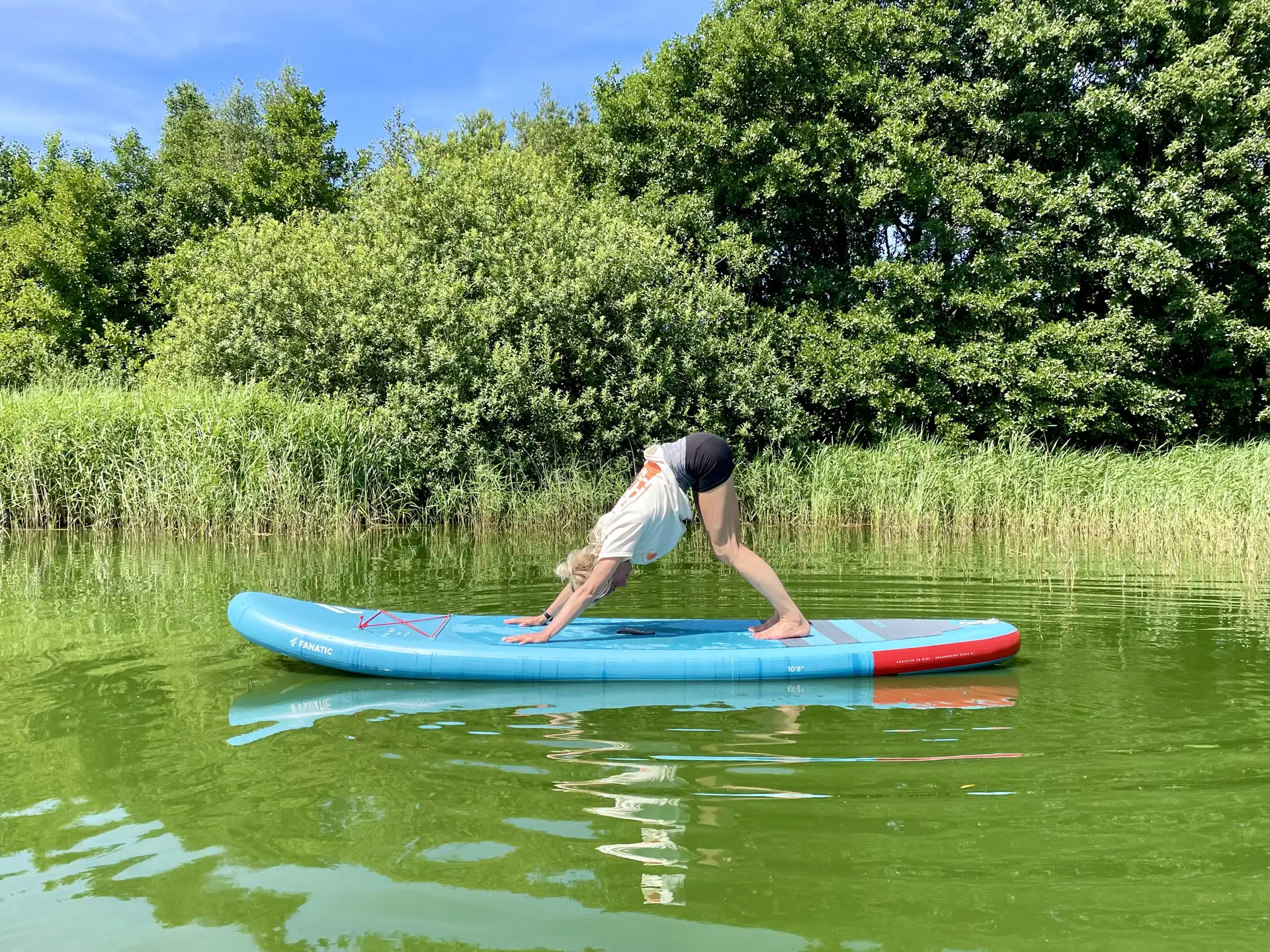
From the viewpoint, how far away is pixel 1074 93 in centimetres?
1942

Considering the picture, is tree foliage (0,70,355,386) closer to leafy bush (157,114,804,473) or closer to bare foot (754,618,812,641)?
leafy bush (157,114,804,473)

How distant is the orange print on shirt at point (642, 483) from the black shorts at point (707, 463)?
19 centimetres

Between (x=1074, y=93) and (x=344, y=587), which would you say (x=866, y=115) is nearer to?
(x=1074, y=93)

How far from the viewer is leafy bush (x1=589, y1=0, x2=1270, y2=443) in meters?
18.4

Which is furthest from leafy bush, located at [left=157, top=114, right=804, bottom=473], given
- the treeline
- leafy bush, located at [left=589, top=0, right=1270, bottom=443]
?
leafy bush, located at [left=589, top=0, right=1270, bottom=443]

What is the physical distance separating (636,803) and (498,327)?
12783 millimetres

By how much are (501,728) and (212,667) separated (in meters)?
2.24

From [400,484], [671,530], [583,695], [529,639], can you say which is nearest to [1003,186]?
[400,484]

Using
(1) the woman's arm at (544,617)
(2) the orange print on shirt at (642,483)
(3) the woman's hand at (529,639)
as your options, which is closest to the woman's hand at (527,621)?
(1) the woman's arm at (544,617)

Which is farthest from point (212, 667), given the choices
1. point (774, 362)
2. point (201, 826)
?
point (774, 362)

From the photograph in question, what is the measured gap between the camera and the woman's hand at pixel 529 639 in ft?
18.1

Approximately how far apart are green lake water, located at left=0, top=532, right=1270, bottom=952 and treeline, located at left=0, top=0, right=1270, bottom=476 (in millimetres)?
10108

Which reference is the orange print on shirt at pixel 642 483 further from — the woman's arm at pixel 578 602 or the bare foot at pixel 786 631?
Answer: the bare foot at pixel 786 631

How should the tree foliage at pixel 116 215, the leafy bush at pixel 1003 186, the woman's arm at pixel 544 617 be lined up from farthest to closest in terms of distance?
the tree foliage at pixel 116 215 → the leafy bush at pixel 1003 186 → the woman's arm at pixel 544 617
